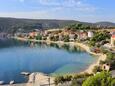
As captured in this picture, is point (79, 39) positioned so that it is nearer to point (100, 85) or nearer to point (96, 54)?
point (96, 54)

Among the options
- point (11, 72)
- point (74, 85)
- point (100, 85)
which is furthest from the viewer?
point (11, 72)

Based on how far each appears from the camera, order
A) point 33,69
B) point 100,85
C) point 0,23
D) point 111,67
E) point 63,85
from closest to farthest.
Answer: point 100,85 < point 63,85 < point 111,67 < point 33,69 < point 0,23

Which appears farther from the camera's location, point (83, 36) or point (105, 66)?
point (83, 36)

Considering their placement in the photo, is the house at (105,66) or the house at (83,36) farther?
the house at (83,36)

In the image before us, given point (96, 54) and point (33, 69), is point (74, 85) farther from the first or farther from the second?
point (96, 54)

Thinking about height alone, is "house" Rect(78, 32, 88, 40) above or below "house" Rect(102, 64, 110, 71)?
below

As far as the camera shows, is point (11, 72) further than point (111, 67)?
Yes

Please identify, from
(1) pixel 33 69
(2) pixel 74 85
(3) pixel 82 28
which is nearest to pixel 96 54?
(1) pixel 33 69

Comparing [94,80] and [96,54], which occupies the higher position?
[94,80]

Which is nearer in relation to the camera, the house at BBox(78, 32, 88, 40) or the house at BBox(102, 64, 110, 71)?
the house at BBox(102, 64, 110, 71)

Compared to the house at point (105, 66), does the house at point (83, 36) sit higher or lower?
lower

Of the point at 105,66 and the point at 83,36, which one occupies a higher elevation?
the point at 105,66
